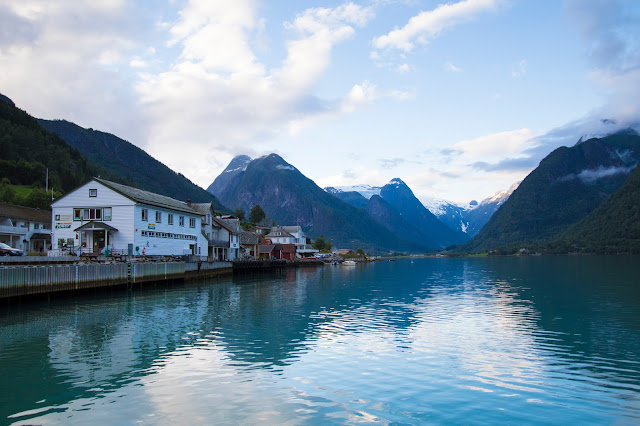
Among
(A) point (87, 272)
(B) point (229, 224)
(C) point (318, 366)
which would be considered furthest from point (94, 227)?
(C) point (318, 366)

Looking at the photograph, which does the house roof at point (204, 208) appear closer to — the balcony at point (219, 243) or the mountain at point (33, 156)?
the balcony at point (219, 243)

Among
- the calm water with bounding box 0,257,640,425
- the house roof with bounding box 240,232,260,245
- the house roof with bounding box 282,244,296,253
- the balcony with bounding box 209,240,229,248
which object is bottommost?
the calm water with bounding box 0,257,640,425

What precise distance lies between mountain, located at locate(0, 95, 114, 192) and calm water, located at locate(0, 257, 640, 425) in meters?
120

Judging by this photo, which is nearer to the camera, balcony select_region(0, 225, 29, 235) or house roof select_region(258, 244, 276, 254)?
balcony select_region(0, 225, 29, 235)

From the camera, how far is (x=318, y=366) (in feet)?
63.9

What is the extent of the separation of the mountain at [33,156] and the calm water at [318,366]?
120 meters

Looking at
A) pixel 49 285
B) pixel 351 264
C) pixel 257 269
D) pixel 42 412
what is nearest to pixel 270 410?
pixel 42 412

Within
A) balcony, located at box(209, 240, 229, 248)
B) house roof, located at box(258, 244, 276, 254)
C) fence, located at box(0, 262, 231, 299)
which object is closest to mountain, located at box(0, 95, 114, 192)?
house roof, located at box(258, 244, 276, 254)

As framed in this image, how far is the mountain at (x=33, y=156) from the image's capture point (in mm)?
136250

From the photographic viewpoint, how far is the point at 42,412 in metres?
14.1

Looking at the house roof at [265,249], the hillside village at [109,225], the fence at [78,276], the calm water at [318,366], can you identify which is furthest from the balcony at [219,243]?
the calm water at [318,366]

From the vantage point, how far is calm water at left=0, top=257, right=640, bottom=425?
1423 cm

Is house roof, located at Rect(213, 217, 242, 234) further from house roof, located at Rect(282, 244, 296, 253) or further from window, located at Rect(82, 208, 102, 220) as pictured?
window, located at Rect(82, 208, 102, 220)

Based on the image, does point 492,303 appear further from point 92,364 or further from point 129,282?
point 129,282
